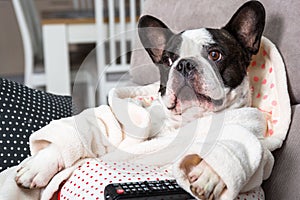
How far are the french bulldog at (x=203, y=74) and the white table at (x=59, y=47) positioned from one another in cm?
148

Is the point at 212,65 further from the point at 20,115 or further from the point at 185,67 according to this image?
the point at 20,115

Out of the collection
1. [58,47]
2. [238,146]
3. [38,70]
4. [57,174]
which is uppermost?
[238,146]

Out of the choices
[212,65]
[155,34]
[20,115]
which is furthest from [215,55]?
[20,115]

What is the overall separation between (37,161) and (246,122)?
14.1 inches

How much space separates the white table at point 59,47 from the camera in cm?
248

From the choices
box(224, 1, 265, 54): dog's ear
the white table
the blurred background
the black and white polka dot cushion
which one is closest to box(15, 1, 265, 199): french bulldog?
box(224, 1, 265, 54): dog's ear

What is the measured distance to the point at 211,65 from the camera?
97 centimetres

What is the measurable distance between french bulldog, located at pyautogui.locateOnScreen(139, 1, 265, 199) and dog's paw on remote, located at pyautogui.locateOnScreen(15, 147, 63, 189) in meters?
0.22

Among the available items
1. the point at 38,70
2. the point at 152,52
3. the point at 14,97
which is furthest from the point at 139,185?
the point at 38,70

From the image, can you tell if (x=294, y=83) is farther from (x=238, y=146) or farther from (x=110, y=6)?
A: (x=110, y=6)

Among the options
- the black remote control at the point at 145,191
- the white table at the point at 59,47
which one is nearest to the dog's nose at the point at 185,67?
the black remote control at the point at 145,191

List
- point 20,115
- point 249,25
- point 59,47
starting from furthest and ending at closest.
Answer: point 59,47, point 20,115, point 249,25

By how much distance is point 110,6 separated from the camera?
259cm

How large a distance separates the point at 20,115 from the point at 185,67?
404mm
